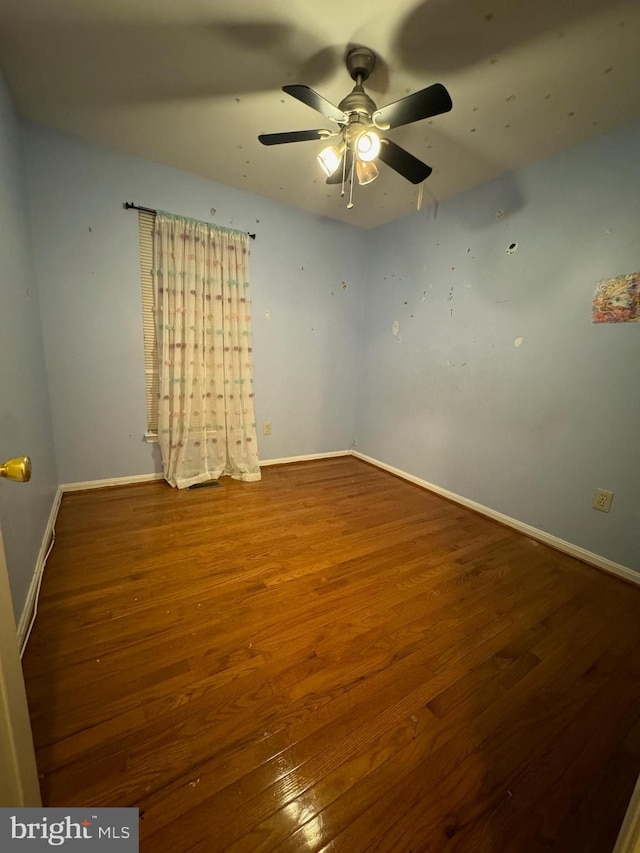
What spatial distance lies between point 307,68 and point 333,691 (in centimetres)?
257

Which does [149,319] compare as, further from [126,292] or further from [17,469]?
[17,469]

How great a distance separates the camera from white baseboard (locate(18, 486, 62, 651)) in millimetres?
1207

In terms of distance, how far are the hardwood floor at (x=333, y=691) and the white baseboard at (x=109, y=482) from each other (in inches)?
19.0

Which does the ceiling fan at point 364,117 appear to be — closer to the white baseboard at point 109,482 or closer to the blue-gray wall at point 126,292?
the blue-gray wall at point 126,292

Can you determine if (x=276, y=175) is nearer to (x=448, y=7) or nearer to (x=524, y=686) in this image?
(x=448, y=7)

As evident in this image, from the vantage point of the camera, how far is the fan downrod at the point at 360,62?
134cm

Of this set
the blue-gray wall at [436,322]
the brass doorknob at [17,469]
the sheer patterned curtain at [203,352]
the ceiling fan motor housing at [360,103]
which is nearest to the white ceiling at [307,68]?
the ceiling fan motor housing at [360,103]

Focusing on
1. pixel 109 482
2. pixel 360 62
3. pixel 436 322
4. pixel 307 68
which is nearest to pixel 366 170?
pixel 360 62

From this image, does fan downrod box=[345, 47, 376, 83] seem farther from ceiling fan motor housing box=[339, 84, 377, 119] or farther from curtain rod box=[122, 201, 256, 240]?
curtain rod box=[122, 201, 256, 240]

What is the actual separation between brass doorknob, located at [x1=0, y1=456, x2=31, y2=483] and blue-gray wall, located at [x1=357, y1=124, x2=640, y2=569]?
250 centimetres

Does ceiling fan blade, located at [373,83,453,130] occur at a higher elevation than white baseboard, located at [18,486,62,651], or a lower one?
higher

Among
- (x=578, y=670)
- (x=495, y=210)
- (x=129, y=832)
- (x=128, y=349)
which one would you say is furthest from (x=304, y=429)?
(x=129, y=832)

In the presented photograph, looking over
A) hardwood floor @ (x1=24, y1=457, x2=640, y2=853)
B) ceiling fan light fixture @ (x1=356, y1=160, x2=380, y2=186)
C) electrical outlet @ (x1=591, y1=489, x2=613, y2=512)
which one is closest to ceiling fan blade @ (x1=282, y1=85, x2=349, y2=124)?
ceiling fan light fixture @ (x1=356, y1=160, x2=380, y2=186)

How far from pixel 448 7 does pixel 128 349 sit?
2.45 m
